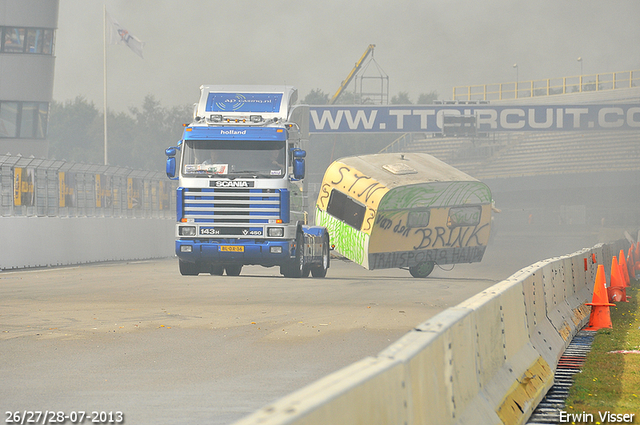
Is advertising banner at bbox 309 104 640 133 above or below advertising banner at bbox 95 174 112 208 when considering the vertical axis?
above

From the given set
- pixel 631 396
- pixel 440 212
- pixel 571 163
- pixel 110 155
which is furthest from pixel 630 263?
pixel 110 155

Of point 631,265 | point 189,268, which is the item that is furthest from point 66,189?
point 631,265

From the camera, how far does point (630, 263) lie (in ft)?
80.9

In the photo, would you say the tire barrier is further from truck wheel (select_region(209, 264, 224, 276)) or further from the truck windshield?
truck wheel (select_region(209, 264, 224, 276))

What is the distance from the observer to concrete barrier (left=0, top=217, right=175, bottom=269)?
2566 cm

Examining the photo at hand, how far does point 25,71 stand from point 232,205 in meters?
30.2

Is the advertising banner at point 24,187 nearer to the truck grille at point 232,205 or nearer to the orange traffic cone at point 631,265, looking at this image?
the truck grille at point 232,205

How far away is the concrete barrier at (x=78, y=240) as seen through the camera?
1010 inches

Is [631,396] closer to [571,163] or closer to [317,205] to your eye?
[317,205]

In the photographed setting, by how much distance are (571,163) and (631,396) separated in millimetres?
75237

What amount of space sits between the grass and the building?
132ft

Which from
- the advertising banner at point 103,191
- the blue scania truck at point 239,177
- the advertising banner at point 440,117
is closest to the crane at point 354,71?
the advertising banner at point 440,117

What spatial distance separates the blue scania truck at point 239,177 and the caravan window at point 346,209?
2656 mm

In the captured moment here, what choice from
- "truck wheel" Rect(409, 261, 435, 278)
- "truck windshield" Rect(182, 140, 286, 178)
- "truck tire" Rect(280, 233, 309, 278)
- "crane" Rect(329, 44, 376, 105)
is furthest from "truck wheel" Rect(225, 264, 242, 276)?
"crane" Rect(329, 44, 376, 105)
